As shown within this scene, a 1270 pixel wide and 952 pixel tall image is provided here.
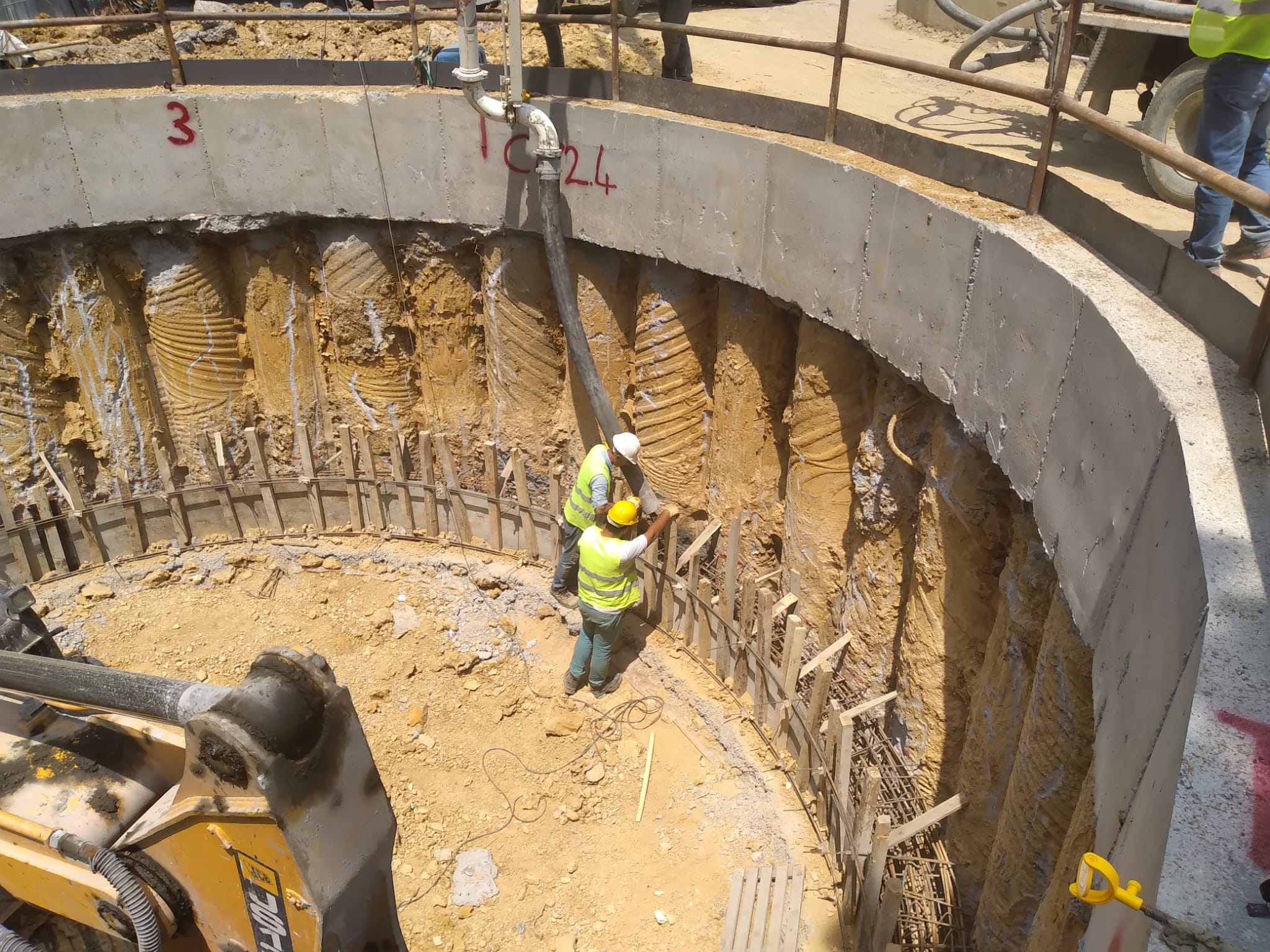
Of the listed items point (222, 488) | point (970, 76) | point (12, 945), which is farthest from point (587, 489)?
point (12, 945)

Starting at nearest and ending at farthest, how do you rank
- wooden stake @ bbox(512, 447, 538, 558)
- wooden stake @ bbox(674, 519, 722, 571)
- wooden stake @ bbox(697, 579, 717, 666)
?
wooden stake @ bbox(697, 579, 717, 666), wooden stake @ bbox(674, 519, 722, 571), wooden stake @ bbox(512, 447, 538, 558)

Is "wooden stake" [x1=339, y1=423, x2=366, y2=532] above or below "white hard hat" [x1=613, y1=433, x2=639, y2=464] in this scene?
below

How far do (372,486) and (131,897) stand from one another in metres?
5.85

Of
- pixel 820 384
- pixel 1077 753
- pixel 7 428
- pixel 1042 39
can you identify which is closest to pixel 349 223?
pixel 7 428

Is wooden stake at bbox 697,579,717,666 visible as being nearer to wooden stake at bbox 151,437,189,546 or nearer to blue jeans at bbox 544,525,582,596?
blue jeans at bbox 544,525,582,596

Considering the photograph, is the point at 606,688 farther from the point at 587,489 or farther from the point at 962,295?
the point at 962,295

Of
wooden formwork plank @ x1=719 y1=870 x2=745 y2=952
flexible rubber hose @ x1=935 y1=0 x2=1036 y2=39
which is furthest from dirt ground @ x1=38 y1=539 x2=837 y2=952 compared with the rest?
flexible rubber hose @ x1=935 y1=0 x2=1036 y2=39

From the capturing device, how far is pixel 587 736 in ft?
22.4

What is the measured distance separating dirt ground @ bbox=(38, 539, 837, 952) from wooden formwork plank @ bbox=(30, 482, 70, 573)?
0.71 ft

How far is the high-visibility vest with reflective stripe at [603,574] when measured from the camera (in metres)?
6.57

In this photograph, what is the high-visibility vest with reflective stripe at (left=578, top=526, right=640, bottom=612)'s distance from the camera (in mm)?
6566

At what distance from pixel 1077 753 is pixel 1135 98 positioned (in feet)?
23.7

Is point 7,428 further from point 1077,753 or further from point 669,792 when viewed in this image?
point 1077,753

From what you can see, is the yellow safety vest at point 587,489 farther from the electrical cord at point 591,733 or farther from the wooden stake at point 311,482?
the wooden stake at point 311,482
